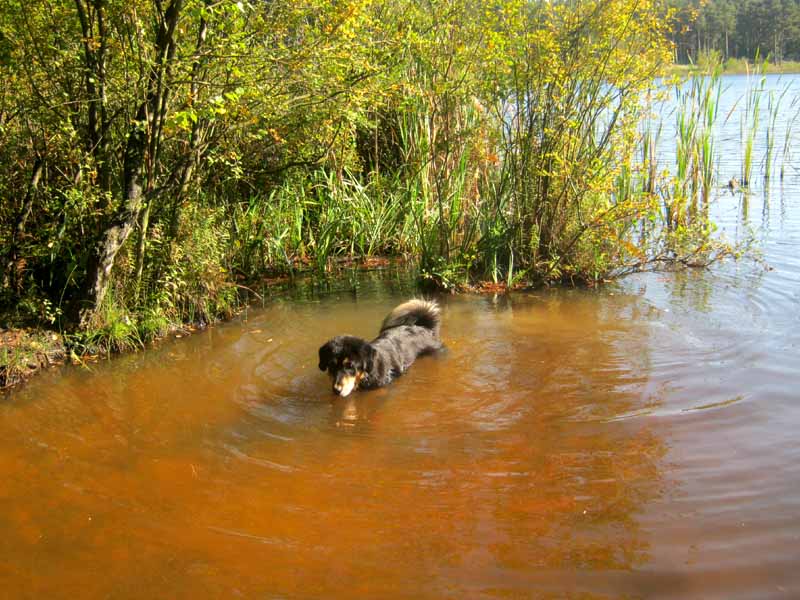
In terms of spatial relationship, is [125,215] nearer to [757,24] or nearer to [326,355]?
[326,355]

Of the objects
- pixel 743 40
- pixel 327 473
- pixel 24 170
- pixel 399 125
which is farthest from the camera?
pixel 743 40

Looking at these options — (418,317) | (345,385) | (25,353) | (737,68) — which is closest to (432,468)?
(345,385)

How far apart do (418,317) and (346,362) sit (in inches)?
72.4

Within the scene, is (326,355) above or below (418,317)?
below

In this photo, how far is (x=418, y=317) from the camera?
821 cm

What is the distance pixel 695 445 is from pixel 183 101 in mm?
5637

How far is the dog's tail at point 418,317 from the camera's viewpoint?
820 cm

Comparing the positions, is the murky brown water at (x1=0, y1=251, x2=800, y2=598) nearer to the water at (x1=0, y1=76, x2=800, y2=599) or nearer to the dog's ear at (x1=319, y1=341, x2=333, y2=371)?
the water at (x1=0, y1=76, x2=800, y2=599)

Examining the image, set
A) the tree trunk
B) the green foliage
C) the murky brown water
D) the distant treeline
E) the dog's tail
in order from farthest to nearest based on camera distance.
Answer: the distant treeline
the dog's tail
the tree trunk
the green foliage
the murky brown water

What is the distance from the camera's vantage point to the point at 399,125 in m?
A: 11.8

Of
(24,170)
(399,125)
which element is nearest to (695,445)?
(24,170)

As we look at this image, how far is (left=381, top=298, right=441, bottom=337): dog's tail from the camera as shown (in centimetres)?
820

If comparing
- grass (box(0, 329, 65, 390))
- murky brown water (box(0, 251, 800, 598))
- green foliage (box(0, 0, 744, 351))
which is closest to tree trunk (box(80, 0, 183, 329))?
green foliage (box(0, 0, 744, 351))

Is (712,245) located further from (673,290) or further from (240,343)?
(240,343)
